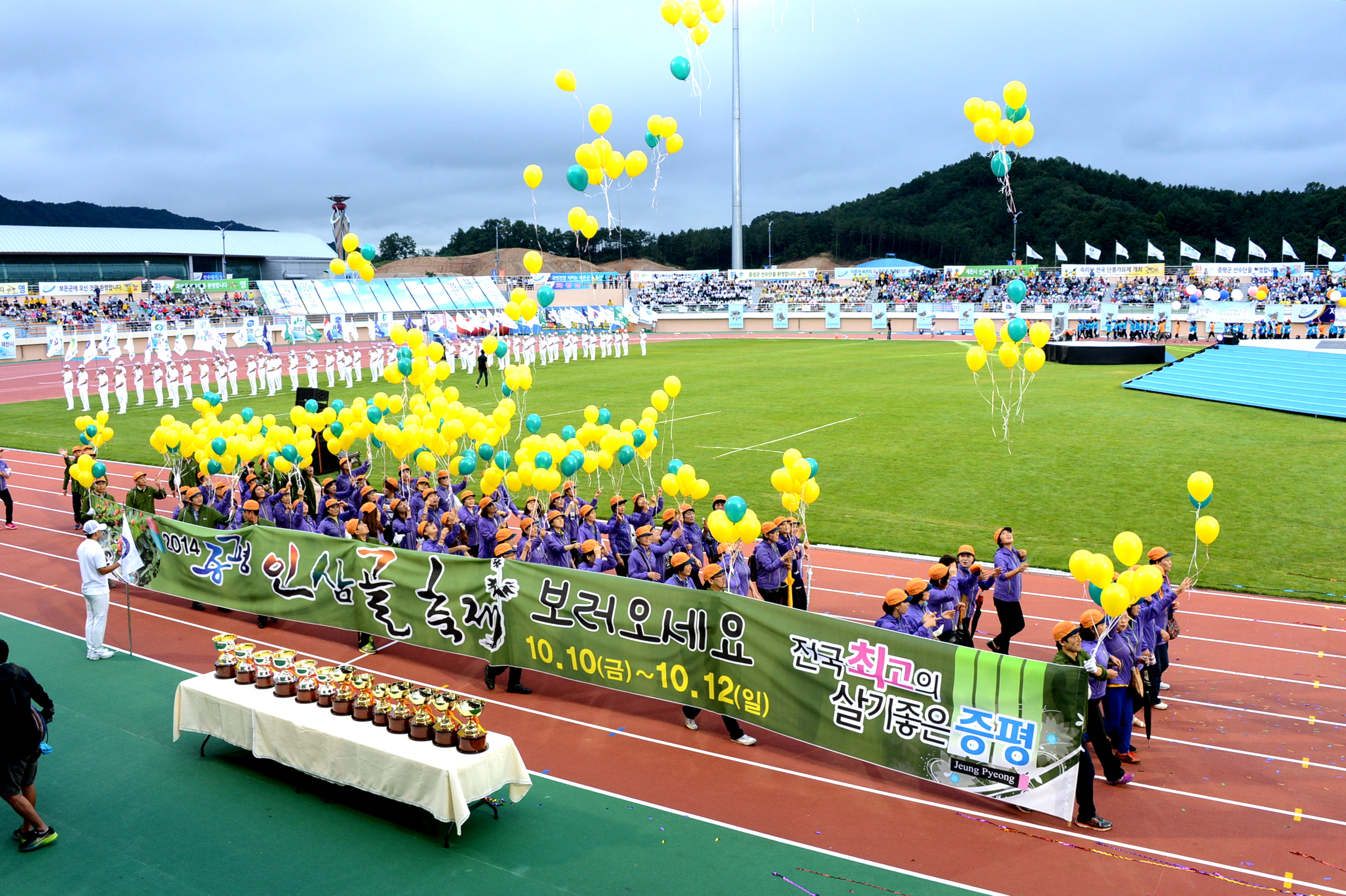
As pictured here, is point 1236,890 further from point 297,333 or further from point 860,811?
point 297,333

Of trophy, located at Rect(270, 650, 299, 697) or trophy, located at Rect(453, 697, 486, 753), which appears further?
trophy, located at Rect(270, 650, 299, 697)

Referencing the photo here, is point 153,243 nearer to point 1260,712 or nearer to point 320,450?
point 320,450

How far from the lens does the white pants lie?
33.0ft

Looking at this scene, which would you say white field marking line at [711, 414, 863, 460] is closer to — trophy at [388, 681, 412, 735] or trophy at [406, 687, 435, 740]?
trophy at [388, 681, 412, 735]

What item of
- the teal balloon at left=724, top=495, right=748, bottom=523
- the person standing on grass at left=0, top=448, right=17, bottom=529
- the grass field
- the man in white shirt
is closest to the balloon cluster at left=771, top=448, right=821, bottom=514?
the teal balloon at left=724, top=495, right=748, bottom=523

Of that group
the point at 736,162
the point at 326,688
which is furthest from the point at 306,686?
the point at 736,162

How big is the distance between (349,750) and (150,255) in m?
91.4

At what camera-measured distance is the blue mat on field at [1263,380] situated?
1025 inches

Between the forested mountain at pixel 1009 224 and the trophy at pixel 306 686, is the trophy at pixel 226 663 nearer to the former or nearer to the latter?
the trophy at pixel 306 686

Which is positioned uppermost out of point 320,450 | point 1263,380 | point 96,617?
point 1263,380

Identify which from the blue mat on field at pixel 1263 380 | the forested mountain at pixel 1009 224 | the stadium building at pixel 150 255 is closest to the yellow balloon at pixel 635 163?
the blue mat on field at pixel 1263 380

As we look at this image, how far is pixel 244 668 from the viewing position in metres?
7.62

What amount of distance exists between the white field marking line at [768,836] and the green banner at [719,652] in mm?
985

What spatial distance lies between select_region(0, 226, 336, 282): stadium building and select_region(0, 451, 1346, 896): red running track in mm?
82827
